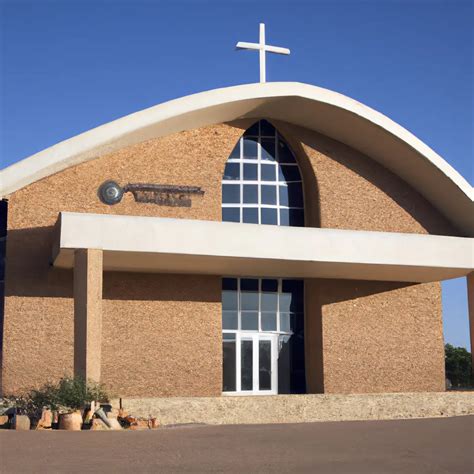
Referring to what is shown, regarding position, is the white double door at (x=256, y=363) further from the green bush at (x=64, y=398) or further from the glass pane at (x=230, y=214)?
the green bush at (x=64, y=398)

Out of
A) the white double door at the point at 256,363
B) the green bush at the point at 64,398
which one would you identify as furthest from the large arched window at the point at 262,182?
the green bush at the point at 64,398

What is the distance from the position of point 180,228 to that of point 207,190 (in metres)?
3.68

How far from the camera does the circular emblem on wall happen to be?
20969 millimetres

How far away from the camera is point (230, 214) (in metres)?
22.4

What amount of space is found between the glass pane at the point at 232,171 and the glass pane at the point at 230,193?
254mm

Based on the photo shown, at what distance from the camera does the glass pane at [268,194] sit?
22.9 metres

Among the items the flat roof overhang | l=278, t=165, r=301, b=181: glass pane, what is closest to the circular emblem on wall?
the flat roof overhang

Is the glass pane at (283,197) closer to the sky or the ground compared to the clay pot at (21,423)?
closer to the sky

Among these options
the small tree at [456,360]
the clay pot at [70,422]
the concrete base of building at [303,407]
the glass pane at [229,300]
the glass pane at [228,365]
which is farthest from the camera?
the small tree at [456,360]

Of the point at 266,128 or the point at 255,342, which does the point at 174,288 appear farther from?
the point at 266,128

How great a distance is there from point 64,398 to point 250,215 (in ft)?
28.7

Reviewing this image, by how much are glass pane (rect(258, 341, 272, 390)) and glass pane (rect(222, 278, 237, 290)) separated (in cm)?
167

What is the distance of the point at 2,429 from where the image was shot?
13.6 metres

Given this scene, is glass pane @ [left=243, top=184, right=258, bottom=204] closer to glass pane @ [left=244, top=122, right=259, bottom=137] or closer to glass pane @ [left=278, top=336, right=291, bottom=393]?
glass pane @ [left=244, top=122, right=259, bottom=137]
